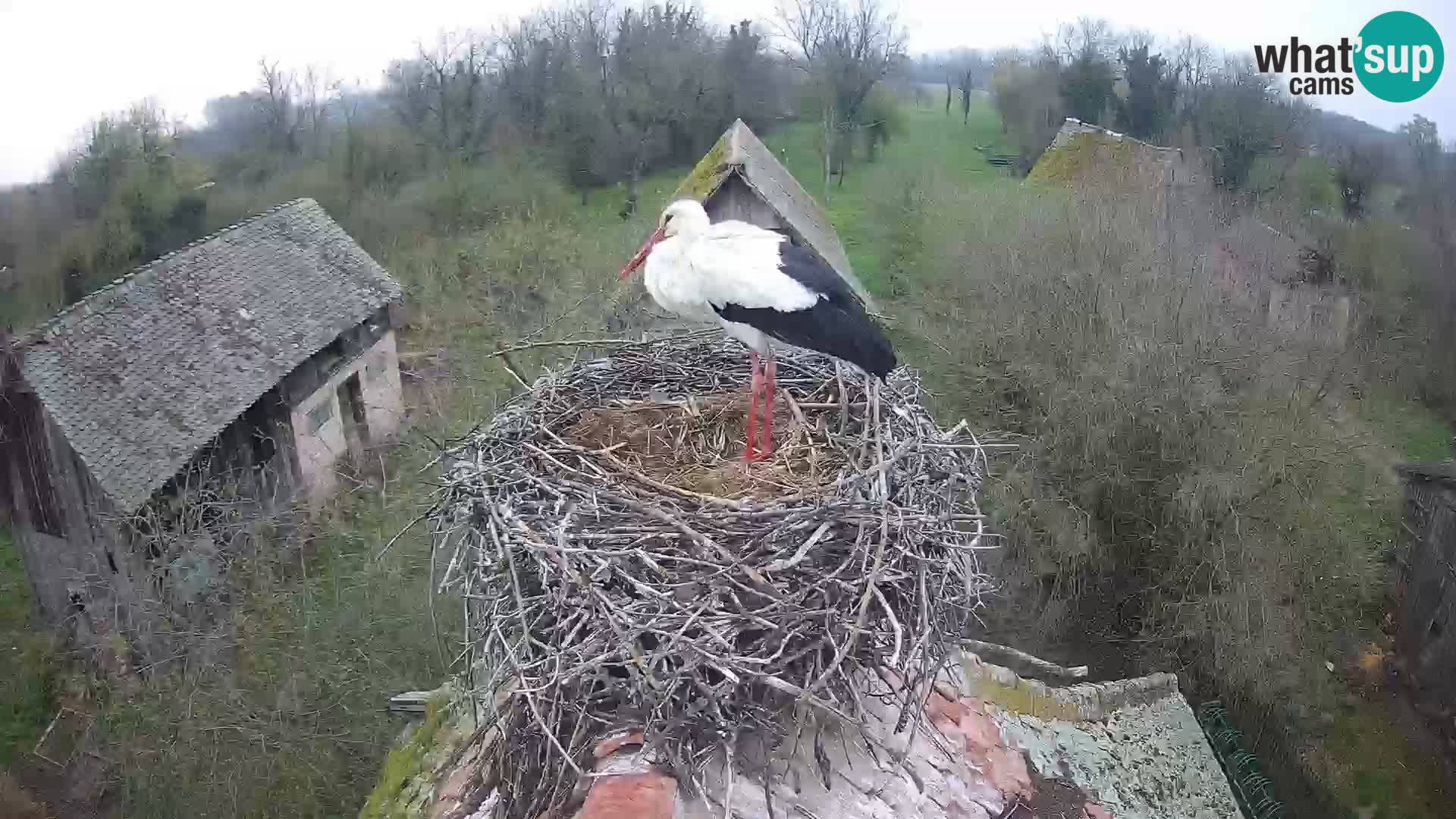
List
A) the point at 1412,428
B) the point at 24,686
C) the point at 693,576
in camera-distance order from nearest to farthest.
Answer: the point at 693,576
the point at 24,686
the point at 1412,428

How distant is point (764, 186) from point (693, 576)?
28.5 feet

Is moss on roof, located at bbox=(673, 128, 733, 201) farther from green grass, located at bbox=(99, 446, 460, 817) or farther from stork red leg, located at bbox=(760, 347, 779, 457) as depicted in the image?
stork red leg, located at bbox=(760, 347, 779, 457)

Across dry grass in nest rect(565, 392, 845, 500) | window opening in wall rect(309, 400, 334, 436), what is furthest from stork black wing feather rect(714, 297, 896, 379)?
window opening in wall rect(309, 400, 334, 436)

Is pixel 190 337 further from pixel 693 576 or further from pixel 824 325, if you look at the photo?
pixel 693 576

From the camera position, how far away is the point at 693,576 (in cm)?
274

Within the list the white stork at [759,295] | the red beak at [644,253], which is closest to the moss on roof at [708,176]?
the red beak at [644,253]

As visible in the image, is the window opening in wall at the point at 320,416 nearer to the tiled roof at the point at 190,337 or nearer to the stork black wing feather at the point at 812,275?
the tiled roof at the point at 190,337

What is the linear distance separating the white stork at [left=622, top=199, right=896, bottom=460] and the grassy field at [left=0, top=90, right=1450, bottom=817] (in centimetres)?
401

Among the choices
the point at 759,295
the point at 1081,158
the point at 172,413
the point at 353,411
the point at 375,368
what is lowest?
the point at 353,411

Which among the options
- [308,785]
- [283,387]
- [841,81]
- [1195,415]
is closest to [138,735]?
[308,785]

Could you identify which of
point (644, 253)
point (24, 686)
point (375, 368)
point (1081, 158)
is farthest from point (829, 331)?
point (1081, 158)

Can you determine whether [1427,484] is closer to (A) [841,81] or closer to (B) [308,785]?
(B) [308,785]

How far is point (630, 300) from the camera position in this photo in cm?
1030

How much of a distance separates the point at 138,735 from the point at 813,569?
710 centimetres
